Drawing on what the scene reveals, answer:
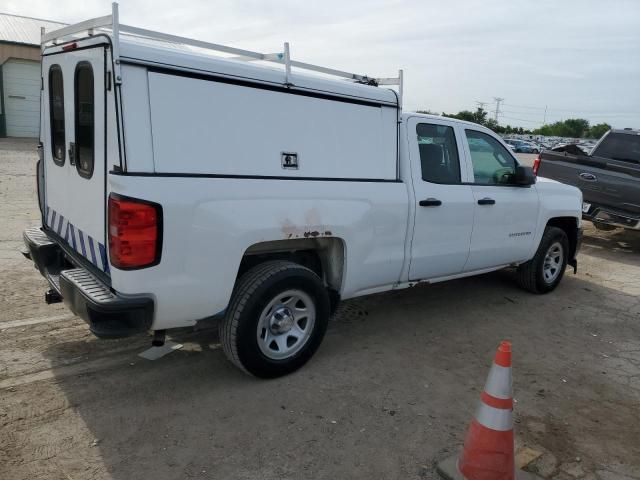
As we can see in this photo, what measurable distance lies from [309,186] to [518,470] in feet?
6.94

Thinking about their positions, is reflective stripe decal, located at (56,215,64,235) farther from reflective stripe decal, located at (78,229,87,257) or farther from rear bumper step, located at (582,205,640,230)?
rear bumper step, located at (582,205,640,230)

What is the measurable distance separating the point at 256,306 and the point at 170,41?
5.71 feet

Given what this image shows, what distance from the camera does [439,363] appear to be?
4234 mm

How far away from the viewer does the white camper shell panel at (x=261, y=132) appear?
2.99 m

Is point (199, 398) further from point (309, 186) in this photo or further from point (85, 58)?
point (85, 58)

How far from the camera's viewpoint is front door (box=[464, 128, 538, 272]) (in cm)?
497

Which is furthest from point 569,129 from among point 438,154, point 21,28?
point 438,154

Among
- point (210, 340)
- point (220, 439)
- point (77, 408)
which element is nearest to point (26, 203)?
point (210, 340)

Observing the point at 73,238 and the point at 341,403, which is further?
the point at 73,238

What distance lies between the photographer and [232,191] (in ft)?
10.4

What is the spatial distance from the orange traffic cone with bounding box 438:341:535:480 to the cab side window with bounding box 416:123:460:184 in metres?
2.09

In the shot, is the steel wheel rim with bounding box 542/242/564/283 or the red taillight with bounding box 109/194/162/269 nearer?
the red taillight with bounding box 109/194/162/269

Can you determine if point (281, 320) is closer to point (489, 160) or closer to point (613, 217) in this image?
point (489, 160)

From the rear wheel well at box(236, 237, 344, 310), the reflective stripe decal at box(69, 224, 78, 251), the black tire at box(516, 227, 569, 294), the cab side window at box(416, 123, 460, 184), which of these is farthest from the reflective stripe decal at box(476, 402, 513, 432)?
the black tire at box(516, 227, 569, 294)
